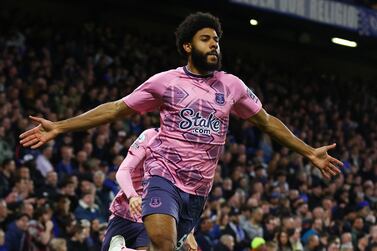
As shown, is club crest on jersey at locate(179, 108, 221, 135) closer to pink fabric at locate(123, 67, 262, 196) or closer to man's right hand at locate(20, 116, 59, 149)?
pink fabric at locate(123, 67, 262, 196)

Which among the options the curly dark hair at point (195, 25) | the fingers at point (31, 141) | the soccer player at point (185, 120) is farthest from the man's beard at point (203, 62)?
the fingers at point (31, 141)

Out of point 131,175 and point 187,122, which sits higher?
point 187,122

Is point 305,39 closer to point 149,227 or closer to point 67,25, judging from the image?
point 67,25

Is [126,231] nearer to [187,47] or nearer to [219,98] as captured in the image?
[219,98]

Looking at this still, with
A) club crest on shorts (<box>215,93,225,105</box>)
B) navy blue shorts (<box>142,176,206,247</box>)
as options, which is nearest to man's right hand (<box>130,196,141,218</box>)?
navy blue shorts (<box>142,176,206,247</box>)

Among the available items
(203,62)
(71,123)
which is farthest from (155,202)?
(203,62)

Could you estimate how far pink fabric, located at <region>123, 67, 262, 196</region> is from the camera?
6.86 metres

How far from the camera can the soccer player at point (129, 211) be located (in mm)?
7797

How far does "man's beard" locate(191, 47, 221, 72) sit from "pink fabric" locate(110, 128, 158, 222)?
0.96 m

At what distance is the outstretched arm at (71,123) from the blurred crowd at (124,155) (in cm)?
500

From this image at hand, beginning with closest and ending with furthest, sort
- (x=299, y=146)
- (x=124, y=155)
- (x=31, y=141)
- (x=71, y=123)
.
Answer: (x=31, y=141) → (x=71, y=123) → (x=299, y=146) → (x=124, y=155)

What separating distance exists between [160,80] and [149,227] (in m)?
1.05

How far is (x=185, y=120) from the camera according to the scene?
22.6 ft

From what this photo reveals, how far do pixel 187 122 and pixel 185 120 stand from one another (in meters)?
0.02
